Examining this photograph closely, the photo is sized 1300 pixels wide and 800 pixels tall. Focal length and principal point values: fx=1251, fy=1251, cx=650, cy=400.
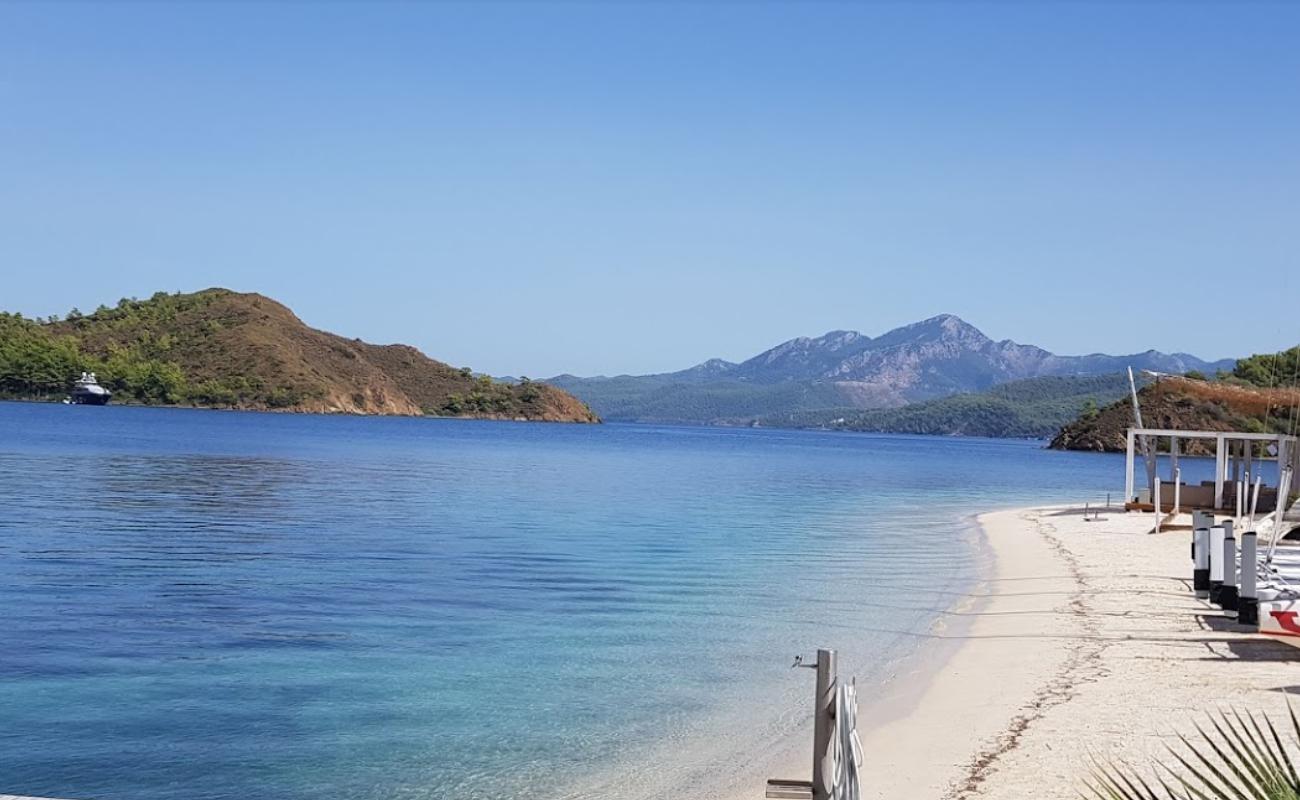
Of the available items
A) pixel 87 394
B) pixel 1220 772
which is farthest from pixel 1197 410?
pixel 1220 772

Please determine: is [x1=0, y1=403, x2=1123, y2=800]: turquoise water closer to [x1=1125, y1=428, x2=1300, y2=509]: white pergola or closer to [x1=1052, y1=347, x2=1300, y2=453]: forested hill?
[x1=1125, y1=428, x2=1300, y2=509]: white pergola

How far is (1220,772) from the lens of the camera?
563 centimetres

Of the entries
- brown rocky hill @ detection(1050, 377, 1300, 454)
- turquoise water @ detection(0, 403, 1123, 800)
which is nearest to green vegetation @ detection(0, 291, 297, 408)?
brown rocky hill @ detection(1050, 377, 1300, 454)

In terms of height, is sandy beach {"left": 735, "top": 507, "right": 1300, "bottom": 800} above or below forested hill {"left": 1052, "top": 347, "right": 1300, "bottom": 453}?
below

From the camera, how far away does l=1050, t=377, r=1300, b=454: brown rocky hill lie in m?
35.7

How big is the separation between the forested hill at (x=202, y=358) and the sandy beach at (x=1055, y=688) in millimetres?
147146

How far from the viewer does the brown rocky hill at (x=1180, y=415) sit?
117 ft

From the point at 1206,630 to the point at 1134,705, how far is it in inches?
178

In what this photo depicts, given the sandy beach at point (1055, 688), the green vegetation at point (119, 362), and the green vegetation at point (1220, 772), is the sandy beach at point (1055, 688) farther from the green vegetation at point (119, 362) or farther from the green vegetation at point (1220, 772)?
the green vegetation at point (119, 362)

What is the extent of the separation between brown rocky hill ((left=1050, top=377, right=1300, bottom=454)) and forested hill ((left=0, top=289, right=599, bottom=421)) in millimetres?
94780

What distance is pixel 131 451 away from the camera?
55688 millimetres

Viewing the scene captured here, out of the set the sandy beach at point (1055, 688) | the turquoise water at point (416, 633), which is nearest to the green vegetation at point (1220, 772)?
the sandy beach at point (1055, 688)

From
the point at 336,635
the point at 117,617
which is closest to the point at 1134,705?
the point at 336,635

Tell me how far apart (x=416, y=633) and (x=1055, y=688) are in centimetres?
705
